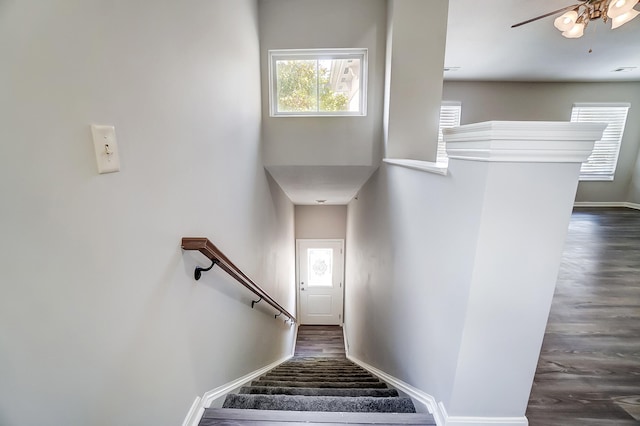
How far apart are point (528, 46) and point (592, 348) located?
373cm

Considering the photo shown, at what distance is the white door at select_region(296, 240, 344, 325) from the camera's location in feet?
19.4

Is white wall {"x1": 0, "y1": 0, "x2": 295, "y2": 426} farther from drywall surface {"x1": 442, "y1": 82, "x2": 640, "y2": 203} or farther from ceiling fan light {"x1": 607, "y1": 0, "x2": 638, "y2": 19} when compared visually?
drywall surface {"x1": 442, "y1": 82, "x2": 640, "y2": 203}

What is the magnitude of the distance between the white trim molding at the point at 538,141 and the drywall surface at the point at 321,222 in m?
4.88

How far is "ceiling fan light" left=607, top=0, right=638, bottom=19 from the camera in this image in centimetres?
203

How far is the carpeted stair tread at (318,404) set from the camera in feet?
5.18

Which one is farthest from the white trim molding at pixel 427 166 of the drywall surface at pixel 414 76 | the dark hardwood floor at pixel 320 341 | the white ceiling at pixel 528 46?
the dark hardwood floor at pixel 320 341

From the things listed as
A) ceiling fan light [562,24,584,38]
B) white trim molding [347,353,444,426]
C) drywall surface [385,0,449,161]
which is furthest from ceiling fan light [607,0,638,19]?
white trim molding [347,353,444,426]

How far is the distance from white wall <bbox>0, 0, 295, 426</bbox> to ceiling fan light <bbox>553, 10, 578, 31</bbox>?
287cm

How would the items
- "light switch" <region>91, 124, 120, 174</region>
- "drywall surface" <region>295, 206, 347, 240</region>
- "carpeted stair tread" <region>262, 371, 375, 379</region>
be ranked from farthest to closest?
"drywall surface" <region>295, 206, 347, 240</region>
"carpeted stair tread" <region>262, 371, 375, 379</region>
"light switch" <region>91, 124, 120, 174</region>

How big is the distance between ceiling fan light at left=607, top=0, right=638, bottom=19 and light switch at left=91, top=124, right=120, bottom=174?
11.3 feet

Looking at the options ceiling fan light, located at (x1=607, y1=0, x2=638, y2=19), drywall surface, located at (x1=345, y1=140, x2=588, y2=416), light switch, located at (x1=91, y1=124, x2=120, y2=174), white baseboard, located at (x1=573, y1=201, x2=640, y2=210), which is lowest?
white baseboard, located at (x1=573, y1=201, x2=640, y2=210)

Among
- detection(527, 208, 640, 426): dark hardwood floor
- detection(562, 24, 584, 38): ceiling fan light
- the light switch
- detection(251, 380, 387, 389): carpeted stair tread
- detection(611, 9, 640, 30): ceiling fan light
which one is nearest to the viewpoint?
the light switch

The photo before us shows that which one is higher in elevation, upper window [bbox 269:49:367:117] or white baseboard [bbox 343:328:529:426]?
upper window [bbox 269:49:367:117]

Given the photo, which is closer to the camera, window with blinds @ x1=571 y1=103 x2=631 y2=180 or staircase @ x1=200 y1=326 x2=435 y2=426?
staircase @ x1=200 y1=326 x2=435 y2=426
